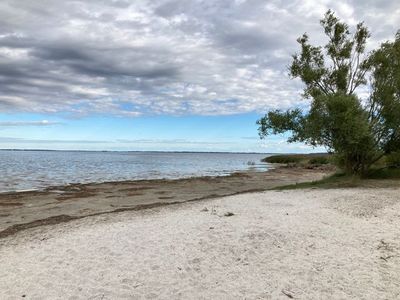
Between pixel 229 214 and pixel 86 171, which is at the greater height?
pixel 229 214

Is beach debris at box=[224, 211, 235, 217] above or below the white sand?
above

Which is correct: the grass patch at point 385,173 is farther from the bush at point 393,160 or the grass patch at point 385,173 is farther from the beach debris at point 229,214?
the beach debris at point 229,214

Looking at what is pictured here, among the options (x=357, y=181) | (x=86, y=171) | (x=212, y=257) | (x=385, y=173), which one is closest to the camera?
(x=212, y=257)

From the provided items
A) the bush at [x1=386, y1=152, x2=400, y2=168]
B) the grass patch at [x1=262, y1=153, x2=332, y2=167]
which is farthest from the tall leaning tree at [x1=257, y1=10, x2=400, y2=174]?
the grass patch at [x1=262, y1=153, x2=332, y2=167]

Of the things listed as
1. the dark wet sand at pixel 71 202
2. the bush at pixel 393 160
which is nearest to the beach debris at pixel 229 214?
the dark wet sand at pixel 71 202

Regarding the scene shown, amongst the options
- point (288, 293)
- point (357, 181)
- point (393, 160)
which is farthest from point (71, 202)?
point (393, 160)

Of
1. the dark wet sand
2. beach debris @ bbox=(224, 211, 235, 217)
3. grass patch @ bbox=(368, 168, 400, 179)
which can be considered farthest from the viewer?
grass patch @ bbox=(368, 168, 400, 179)

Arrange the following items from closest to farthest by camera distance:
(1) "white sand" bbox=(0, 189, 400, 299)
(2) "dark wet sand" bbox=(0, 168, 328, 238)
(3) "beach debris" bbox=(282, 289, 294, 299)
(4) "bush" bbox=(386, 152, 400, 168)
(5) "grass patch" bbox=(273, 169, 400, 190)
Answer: (3) "beach debris" bbox=(282, 289, 294, 299), (1) "white sand" bbox=(0, 189, 400, 299), (2) "dark wet sand" bbox=(0, 168, 328, 238), (5) "grass patch" bbox=(273, 169, 400, 190), (4) "bush" bbox=(386, 152, 400, 168)

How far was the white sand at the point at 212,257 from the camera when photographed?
732 cm

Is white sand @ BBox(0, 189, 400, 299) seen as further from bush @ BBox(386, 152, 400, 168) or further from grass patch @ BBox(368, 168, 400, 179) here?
bush @ BBox(386, 152, 400, 168)

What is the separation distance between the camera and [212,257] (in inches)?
356

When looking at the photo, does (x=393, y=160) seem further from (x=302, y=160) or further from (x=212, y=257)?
(x=302, y=160)

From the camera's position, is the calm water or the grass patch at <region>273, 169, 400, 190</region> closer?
the grass patch at <region>273, 169, 400, 190</region>

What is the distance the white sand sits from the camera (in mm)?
7316
